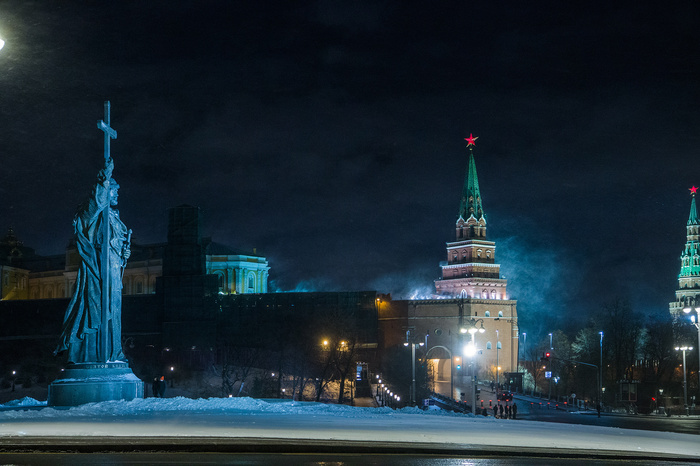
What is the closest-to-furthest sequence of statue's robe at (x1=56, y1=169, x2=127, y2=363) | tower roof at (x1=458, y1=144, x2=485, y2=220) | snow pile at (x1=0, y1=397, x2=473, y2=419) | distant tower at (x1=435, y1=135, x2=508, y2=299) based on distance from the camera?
1. snow pile at (x1=0, y1=397, x2=473, y2=419)
2. statue's robe at (x1=56, y1=169, x2=127, y2=363)
3. distant tower at (x1=435, y1=135, x2=508, y2=299)
4. tower roof at (x1=458, y1=144, x2=485, y2=220)

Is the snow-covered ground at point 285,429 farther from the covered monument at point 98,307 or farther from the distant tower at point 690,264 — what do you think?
the distant tower at point 690,264

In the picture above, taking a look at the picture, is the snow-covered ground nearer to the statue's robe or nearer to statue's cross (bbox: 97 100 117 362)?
statue's cross (bbox: 97 100 117 362)

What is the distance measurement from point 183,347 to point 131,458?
8073 centimetres

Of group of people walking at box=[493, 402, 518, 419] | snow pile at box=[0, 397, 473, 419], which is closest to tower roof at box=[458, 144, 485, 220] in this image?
group of people walking at box=[493, 402, 518, 419]

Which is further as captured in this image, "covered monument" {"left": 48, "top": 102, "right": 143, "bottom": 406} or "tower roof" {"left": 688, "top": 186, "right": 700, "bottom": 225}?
"tower roof" {"left": 688, "top": 186, "right": 700, "bottom": 225}

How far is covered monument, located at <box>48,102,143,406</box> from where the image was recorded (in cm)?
2412

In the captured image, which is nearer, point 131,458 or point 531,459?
point 131,458

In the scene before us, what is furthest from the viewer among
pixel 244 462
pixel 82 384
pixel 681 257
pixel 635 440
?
pixel 681 257

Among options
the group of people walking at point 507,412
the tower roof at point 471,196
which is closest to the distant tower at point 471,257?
the tower roof at point 471,196

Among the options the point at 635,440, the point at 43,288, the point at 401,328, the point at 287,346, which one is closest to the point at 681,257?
the point at 401,328

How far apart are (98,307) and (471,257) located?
129 m

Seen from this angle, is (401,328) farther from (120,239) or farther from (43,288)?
(120,239)

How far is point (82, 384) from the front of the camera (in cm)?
2338

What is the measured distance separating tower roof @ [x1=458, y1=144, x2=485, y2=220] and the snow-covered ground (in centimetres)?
13135
